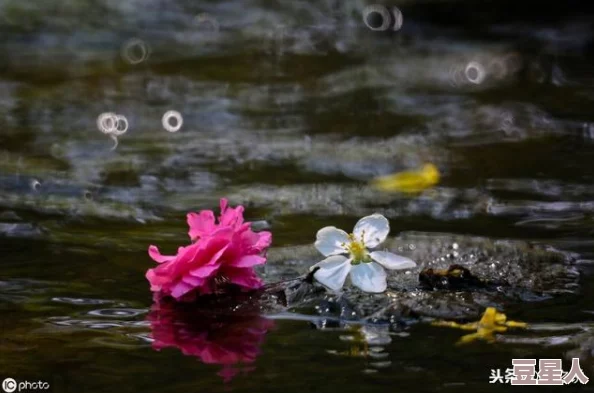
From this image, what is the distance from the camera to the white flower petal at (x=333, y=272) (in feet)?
8.46

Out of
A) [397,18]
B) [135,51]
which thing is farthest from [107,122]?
[397,18]

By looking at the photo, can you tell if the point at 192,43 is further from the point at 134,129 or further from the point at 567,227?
the point at 567,227

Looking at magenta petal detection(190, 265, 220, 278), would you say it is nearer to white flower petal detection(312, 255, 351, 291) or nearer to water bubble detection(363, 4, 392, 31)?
white flower petal detection(312, 255, 351, 291)

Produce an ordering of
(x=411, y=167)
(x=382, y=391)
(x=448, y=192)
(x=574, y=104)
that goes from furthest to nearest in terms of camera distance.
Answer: (x=574, y=104)
(x=411, y=167)
(x=448, y=192)
(x=382, y=391)

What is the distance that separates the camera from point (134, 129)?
16.5ft

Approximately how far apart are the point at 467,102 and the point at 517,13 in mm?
1623

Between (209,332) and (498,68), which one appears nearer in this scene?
(209,332)

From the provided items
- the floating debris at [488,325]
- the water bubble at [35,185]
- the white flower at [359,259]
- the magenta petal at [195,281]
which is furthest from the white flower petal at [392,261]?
the water bubble at [35,185]

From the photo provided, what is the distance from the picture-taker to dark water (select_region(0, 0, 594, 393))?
96.9 inches

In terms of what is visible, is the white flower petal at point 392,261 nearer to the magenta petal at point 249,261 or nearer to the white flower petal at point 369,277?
the white flower petal at point 369,277

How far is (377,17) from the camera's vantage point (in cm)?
682

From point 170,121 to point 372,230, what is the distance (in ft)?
8.44

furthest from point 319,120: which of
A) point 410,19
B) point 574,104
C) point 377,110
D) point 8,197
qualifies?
point 410,19

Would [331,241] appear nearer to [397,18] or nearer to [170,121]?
[170,121]
